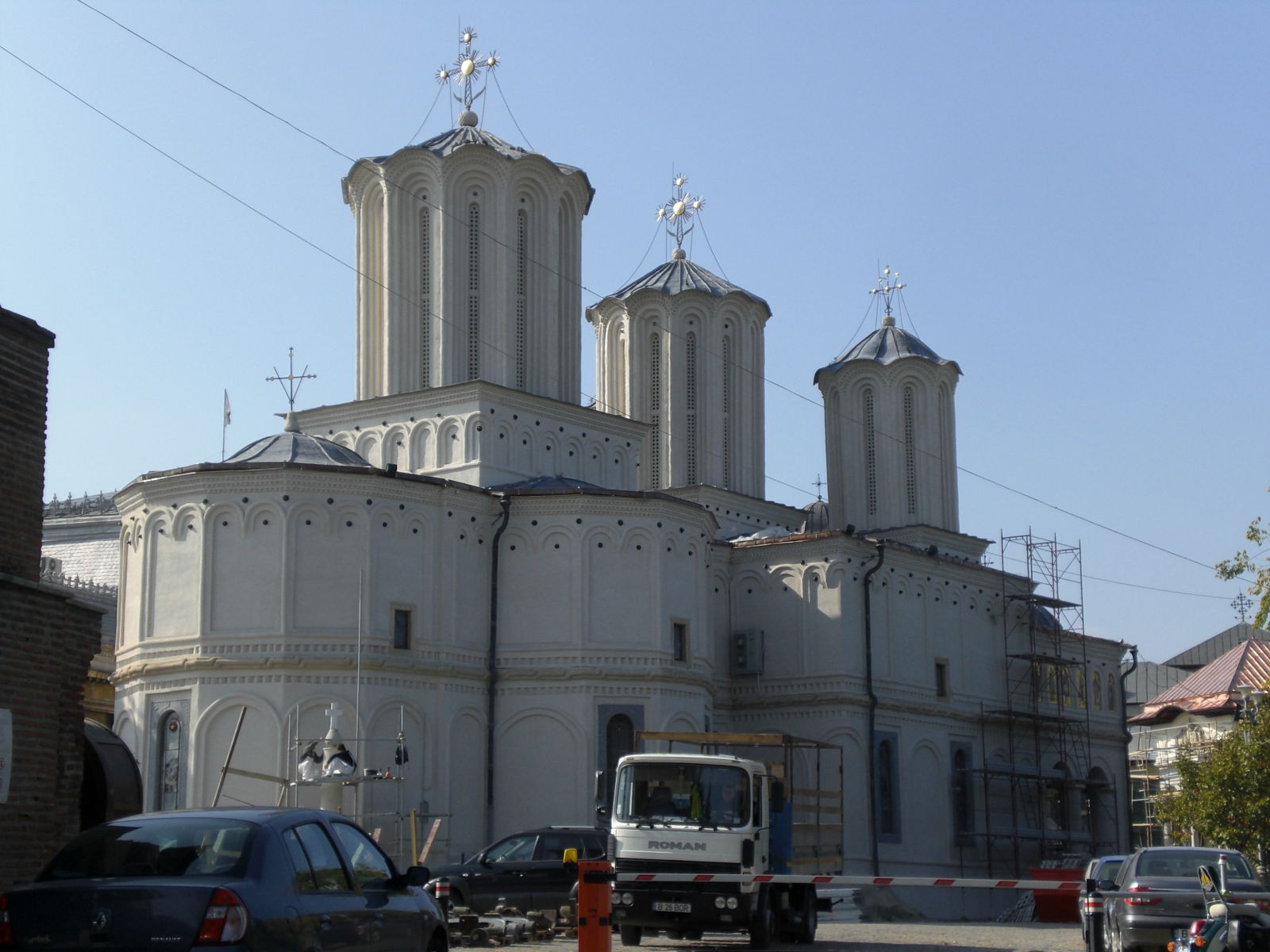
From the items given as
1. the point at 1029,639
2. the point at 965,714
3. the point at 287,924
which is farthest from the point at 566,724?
the point at 287,924

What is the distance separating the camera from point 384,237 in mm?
37250

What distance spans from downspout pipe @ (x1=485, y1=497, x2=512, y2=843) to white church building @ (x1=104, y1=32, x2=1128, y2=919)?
57 millimetres

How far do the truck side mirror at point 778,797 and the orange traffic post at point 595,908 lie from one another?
5.29 metres

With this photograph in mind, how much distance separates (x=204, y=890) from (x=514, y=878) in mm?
14503

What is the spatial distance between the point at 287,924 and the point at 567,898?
46.4 ft

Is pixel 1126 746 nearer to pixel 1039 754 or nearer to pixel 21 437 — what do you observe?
pixel 1039 754

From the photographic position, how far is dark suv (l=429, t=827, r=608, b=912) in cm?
2312

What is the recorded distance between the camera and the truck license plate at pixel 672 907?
18609 mm

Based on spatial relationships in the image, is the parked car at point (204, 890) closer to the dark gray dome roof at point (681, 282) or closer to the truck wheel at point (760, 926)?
the truck wheel at point (760, 926)

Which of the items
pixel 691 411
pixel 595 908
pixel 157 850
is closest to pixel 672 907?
pixel 595 908

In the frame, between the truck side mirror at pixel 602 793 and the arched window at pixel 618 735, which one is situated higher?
the arched window at pixel 618 735

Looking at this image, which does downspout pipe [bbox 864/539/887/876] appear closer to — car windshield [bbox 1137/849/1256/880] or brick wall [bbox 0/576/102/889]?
car windshield [bbox 1137/849/1256/880]

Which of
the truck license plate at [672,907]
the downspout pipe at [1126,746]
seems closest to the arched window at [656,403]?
the downspout pipe at [1126,746]

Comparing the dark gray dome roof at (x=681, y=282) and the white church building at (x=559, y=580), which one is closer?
the white church building at (x=559, y=580)
